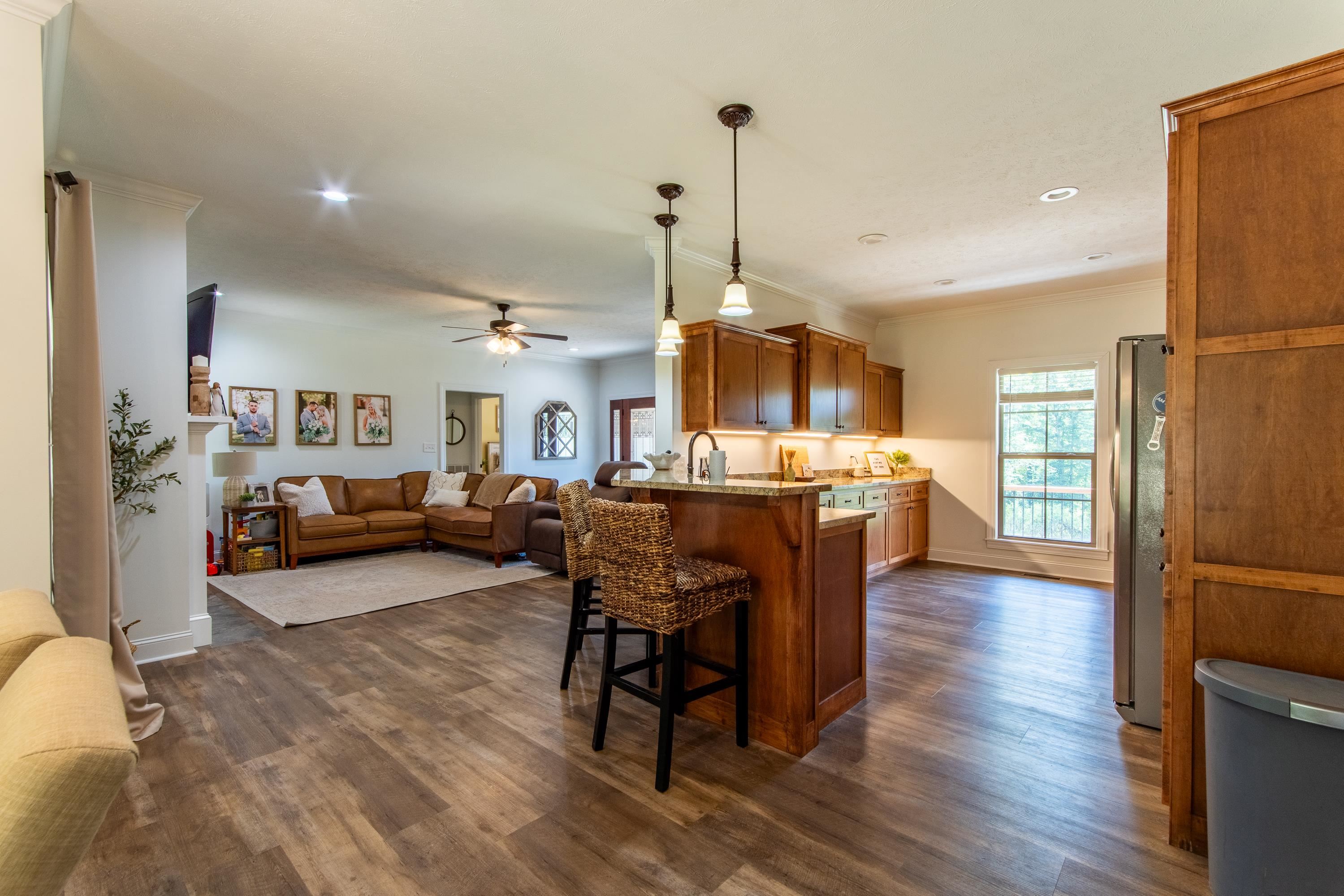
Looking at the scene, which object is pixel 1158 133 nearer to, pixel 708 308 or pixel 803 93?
pixel 803 93

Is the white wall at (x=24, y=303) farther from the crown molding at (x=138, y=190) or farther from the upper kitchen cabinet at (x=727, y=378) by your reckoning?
the upper kitchen cabinet at (x=727, y=378)

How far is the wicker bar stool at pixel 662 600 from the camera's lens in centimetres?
226

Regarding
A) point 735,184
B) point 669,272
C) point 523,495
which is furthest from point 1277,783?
point 523,495

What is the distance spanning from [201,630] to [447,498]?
146 inches

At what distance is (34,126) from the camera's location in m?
2.09

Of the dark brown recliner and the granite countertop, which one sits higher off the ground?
the granite countertop

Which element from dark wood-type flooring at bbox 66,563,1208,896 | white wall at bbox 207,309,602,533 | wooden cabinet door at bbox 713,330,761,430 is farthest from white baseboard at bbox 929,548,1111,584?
white wall at bbox 207,309,602,533

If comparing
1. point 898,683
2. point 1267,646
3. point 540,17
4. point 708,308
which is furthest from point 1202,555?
point 708,308

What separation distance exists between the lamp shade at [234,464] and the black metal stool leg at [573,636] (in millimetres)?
4404

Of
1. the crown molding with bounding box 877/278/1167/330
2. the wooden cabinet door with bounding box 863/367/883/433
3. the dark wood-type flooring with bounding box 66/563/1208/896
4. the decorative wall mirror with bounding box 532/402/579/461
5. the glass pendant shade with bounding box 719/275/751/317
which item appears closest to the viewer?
the dark wood-type flooring with bounding box 66/563/1208/896

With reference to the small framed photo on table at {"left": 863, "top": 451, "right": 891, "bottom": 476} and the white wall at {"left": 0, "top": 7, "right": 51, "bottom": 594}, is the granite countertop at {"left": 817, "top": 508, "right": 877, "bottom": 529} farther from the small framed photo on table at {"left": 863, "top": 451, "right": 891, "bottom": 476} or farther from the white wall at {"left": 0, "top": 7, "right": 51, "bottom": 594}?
the small framed photo on table at {"left": 863, "top": 451, "right": 891, "bottom": 476}

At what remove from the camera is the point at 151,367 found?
352cm

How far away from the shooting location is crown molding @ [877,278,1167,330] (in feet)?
18.5

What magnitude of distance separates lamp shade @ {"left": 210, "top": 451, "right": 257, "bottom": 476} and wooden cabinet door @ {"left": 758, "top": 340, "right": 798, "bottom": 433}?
4.82m
